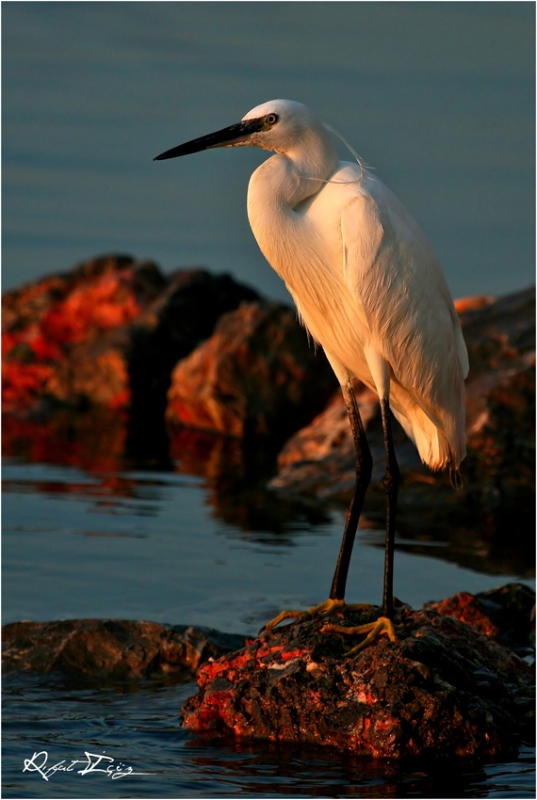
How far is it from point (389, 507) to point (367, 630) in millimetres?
812

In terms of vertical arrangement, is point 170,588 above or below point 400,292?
below

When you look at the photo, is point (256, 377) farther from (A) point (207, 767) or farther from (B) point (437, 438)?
(A) point (207, 767)

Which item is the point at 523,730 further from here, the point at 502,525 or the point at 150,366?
the point at 150,366

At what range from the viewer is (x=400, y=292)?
6.89 m

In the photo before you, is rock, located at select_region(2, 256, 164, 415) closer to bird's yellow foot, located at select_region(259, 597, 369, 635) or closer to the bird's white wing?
the bird's white wing

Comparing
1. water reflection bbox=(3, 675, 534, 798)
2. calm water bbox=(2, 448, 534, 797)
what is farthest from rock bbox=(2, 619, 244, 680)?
water reflection bbox=(3, 675, 534, 798)

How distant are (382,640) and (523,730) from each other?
33.5 inches

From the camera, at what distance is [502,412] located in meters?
11.7

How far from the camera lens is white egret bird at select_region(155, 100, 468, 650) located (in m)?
6.77

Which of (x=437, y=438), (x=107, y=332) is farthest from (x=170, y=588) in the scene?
(x=107, y=332)

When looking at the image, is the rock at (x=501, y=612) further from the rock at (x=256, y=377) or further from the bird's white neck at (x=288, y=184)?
the rock at (x=256, y=377)

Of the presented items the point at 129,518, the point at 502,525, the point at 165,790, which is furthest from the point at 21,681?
the point at 502,525
